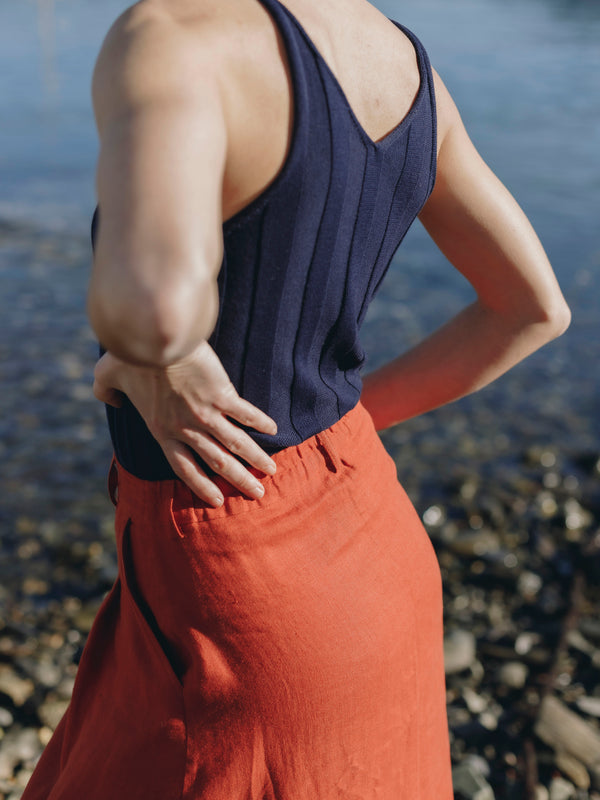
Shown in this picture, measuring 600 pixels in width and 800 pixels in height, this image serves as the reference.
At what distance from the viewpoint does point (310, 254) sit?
1.17 m

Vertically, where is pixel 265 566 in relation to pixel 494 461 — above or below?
above

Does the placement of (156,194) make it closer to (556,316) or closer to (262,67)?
(262,67)

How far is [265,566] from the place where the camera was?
1.27 m

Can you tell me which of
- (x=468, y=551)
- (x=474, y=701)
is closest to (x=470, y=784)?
(x=474, y=701)

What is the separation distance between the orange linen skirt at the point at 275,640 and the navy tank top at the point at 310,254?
8 centimetres

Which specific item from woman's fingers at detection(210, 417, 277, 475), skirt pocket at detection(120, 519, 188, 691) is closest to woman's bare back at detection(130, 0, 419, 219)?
woman's fingers at detection(210, 417, 277, 475)

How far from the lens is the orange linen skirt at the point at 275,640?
1.28m

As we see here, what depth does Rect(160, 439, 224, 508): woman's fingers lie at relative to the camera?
1242 millimetres

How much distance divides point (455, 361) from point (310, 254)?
861mm

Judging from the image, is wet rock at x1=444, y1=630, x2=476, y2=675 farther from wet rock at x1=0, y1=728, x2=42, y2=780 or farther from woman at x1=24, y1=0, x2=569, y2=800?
woman at x1=24, y1=0, x2=569, y2=800

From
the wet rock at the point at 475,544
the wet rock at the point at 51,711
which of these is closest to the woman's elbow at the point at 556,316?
the wet rock at the point at 51,711

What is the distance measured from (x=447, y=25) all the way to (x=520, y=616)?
23.9 meters

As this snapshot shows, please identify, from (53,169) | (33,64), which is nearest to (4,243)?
(53,169)

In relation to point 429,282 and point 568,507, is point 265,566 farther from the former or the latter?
point 429,282
